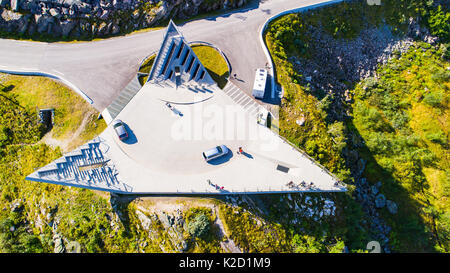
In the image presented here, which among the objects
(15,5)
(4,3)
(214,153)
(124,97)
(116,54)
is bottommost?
(214,153)

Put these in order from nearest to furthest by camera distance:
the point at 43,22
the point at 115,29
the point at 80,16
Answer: the point at 43,22
the point at 80,16
the point at 115,29

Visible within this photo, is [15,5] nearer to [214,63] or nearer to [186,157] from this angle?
[214,63]

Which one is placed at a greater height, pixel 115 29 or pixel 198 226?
pixel 115 29

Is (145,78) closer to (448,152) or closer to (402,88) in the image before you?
(402,88)

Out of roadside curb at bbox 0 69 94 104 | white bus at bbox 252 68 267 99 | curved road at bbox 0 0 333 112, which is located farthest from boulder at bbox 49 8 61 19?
white bus at bbox 252 68 267 99

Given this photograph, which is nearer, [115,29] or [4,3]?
[4,3]

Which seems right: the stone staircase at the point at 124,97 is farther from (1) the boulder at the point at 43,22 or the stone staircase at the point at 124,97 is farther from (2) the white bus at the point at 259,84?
(1) the boulder at the point at 43,22

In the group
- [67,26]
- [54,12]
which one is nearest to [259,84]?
[67,26]
